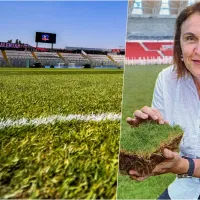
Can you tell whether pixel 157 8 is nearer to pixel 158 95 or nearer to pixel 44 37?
pixel 158 95

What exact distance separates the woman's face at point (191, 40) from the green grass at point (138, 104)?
0.80 ft

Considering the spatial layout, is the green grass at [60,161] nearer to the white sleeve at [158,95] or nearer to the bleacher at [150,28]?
the white sleeve at [158,95]

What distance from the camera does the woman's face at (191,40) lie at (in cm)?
291

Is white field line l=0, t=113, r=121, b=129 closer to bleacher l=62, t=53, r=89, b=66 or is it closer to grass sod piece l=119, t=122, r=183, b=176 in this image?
grass sod piece l=119, t=122, r=183, b=176

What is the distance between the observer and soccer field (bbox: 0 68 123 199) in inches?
108

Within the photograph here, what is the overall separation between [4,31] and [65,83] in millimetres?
879

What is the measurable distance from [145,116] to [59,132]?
31.9 inches

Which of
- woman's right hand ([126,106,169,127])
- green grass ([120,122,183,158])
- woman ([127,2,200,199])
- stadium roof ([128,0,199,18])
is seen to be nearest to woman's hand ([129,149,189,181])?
woman ([127,2,200,199])

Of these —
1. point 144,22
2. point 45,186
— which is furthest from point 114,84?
point 45,186

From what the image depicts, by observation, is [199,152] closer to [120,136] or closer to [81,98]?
[120,136]

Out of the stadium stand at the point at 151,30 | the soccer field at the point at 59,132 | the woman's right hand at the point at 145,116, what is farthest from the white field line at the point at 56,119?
the stadium stand at the point at 151,30

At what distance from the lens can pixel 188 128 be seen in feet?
9.96

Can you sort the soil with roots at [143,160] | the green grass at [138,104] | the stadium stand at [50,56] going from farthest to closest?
1. the stadium stand at [50,56]
2. the green grass at [138,104]
3. the soil with roots at [143,160]

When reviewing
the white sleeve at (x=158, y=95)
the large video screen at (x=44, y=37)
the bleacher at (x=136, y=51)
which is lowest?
the white sleeve at (x=158, y=95)
